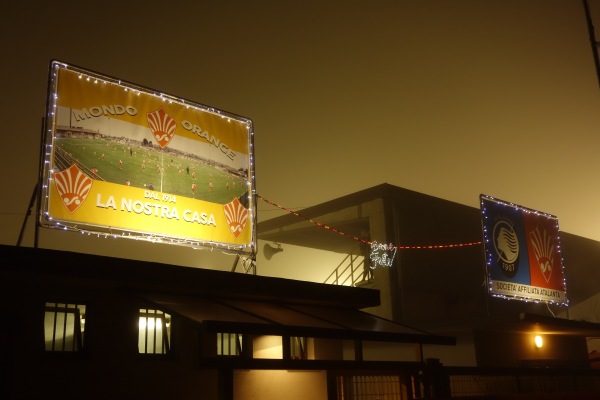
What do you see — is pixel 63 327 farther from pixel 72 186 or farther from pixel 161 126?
pixel 161 126

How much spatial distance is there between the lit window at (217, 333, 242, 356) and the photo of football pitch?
9.39ft

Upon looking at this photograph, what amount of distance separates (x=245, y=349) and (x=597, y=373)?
905 cm

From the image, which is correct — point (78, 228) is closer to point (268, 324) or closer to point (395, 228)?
point (268, 324)

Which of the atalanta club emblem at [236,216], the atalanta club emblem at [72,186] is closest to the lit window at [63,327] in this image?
the atalanta club emblem at [72,186]

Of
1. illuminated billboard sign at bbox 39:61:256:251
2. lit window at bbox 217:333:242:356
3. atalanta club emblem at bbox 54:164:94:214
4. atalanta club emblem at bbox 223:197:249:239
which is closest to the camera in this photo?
atalanta club emblem at bbox 54:164:94:214

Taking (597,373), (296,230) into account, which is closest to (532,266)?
(597,373)

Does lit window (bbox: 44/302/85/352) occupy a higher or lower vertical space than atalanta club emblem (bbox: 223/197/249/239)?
lower

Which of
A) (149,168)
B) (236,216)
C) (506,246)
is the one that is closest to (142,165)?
(149,168)

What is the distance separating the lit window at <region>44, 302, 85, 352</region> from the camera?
9211 millimetres

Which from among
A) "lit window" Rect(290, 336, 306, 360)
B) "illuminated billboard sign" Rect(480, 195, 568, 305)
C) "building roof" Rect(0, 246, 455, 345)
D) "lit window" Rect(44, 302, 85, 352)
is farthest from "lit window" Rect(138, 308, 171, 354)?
"illuminated billboard sign" Rect(480, 195, 568, 305)

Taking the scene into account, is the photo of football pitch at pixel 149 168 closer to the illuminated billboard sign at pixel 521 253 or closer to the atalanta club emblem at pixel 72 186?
the atalanta club emblem at pixel 72 186

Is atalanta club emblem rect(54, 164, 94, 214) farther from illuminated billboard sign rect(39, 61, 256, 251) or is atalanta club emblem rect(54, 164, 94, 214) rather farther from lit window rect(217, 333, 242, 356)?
lit window rect(217, 333, 242, 356)

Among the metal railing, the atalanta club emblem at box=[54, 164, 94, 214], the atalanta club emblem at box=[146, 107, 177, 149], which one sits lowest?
the atalanta club emblem at box=[54, 164, 94, 214]

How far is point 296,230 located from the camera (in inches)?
938
